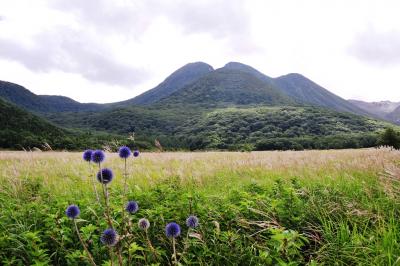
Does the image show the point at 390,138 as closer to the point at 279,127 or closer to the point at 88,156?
the point at 88,156

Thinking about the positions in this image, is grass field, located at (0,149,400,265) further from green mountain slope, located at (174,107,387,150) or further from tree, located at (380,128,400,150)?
green mountain slope, located at (174,107,387,150)

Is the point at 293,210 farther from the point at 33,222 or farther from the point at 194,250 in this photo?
the point at 33,222

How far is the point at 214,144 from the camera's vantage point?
119875 millimetres

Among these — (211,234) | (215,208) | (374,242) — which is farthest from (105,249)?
(374,242)

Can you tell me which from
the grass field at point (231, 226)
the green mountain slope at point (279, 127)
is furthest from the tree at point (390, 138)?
the green mountain slope at point (279, 127)

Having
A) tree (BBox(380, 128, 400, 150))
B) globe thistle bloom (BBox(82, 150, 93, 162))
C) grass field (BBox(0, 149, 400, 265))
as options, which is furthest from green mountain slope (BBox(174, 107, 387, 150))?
globe thistle bloom (BBox(82, 150, 93, 162))

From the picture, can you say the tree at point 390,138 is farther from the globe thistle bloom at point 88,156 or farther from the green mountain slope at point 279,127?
the green mountain slope at point 279,127

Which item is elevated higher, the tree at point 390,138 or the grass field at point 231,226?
the grass field at point 231,226

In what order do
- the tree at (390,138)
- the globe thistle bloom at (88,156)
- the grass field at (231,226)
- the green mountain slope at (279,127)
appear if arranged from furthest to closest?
1. the green mountain slope at (279,127)
2. the tree at (390,138)
3. the globe thistle bloom at (88,156)
4. the grass field at (231,226)

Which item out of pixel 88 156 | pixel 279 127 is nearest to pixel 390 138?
pixel 88 156

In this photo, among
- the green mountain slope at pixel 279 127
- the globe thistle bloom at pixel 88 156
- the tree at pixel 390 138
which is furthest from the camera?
the green mountain slope at pixel 279 127

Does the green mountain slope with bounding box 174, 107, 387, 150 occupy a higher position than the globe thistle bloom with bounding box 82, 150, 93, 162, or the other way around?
the globe thistle bloom with bounding box 82, 150, 93, 162

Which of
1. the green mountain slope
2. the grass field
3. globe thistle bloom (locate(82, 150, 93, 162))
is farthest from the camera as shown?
the green mountain slope

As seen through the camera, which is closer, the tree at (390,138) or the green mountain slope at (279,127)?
the tree at (390,138)
